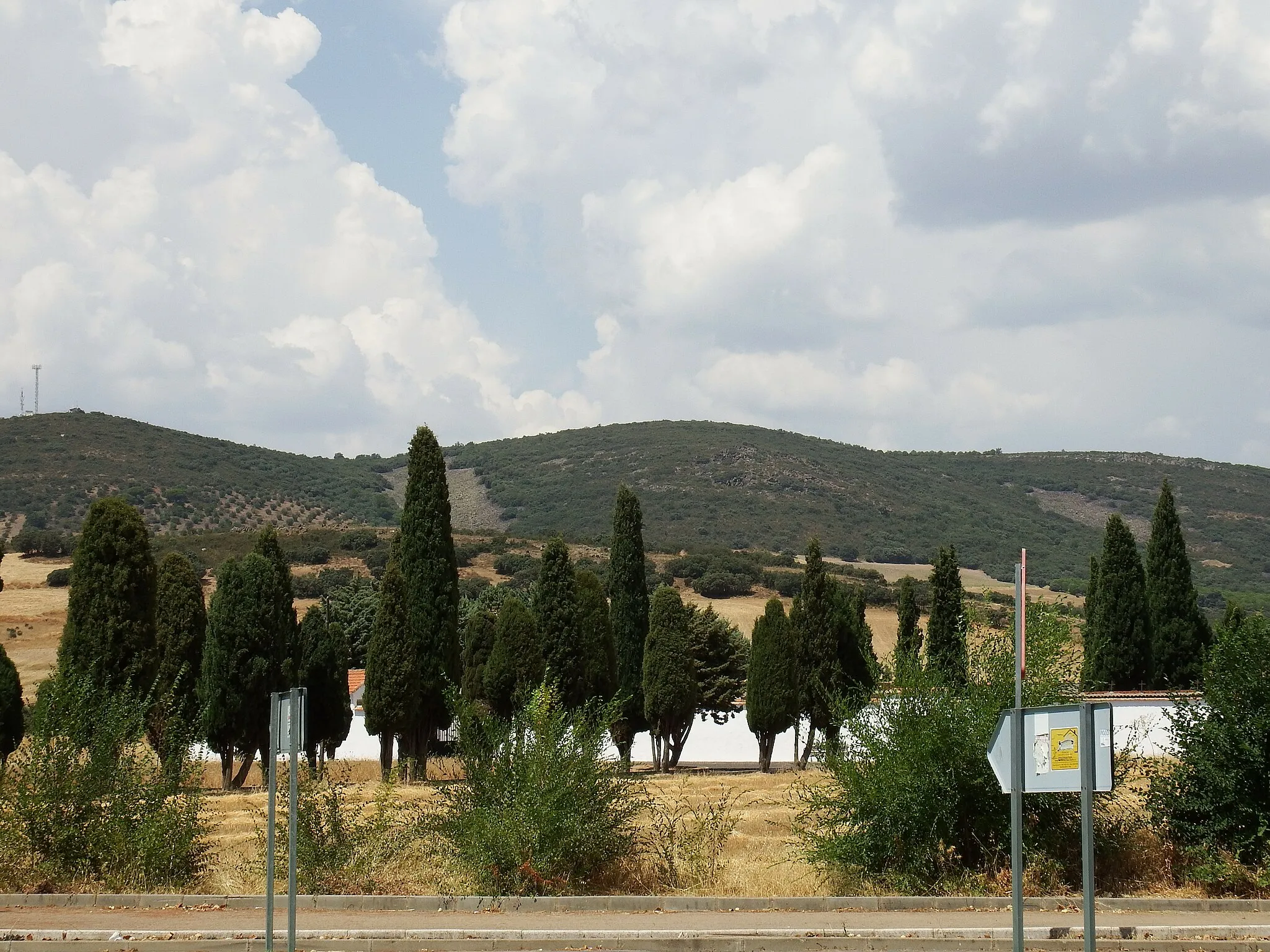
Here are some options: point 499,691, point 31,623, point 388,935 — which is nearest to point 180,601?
point 499,691

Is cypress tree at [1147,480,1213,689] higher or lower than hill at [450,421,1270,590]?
lower

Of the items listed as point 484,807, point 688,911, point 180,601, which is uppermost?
point 180,601

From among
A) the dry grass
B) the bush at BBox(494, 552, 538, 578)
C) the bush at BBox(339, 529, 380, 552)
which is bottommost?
the dry grass

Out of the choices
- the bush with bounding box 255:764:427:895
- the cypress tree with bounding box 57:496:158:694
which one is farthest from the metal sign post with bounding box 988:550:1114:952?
the cypress tree with bounding box 57:496:158:694

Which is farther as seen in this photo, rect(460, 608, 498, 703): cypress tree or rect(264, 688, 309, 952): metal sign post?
rect(460, 608, 498, 703): cypress tree

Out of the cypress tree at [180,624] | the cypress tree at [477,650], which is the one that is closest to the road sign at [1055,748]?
the cypress tree at [180,624]

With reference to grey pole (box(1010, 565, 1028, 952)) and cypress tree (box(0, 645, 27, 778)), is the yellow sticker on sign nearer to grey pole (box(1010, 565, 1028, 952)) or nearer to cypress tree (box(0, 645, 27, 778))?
grey pole (box(1010, 565, 1028, 952))

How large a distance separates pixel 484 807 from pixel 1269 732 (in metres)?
9.96

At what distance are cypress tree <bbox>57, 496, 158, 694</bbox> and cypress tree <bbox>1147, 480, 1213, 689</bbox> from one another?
106 ft

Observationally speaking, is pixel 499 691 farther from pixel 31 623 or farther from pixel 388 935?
pixel 31 623

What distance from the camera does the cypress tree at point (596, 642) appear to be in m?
36.5

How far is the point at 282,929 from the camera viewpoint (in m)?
15.0

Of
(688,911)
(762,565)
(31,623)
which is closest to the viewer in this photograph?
(688,911)

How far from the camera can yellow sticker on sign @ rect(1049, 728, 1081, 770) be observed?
9.91m
